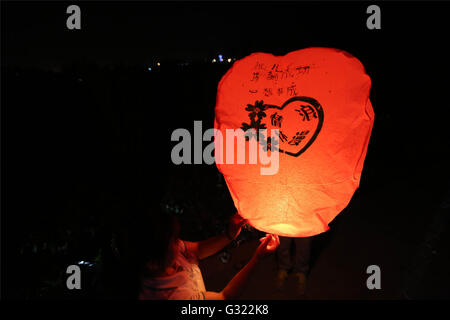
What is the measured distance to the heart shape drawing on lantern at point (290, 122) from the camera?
1168mm

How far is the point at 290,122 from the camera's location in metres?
1.21

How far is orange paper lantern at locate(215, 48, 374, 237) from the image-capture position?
1.13m

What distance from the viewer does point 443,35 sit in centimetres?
298

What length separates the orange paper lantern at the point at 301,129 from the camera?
113cm

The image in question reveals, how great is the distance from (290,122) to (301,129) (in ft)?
0.23

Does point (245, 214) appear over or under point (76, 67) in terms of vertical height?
under

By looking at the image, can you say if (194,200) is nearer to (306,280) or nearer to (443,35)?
(306,280)

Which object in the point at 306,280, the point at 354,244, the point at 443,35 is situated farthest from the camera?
the point at 354,244

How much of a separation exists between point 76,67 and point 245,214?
4684 mm

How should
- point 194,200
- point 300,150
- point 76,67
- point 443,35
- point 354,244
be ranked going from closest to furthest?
point 300,150, point 443,35, point 354,244, point 76,67, point 194,200

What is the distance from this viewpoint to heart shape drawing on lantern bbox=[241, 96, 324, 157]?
117cm

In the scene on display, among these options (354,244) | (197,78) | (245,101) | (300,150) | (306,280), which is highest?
(197,78)
